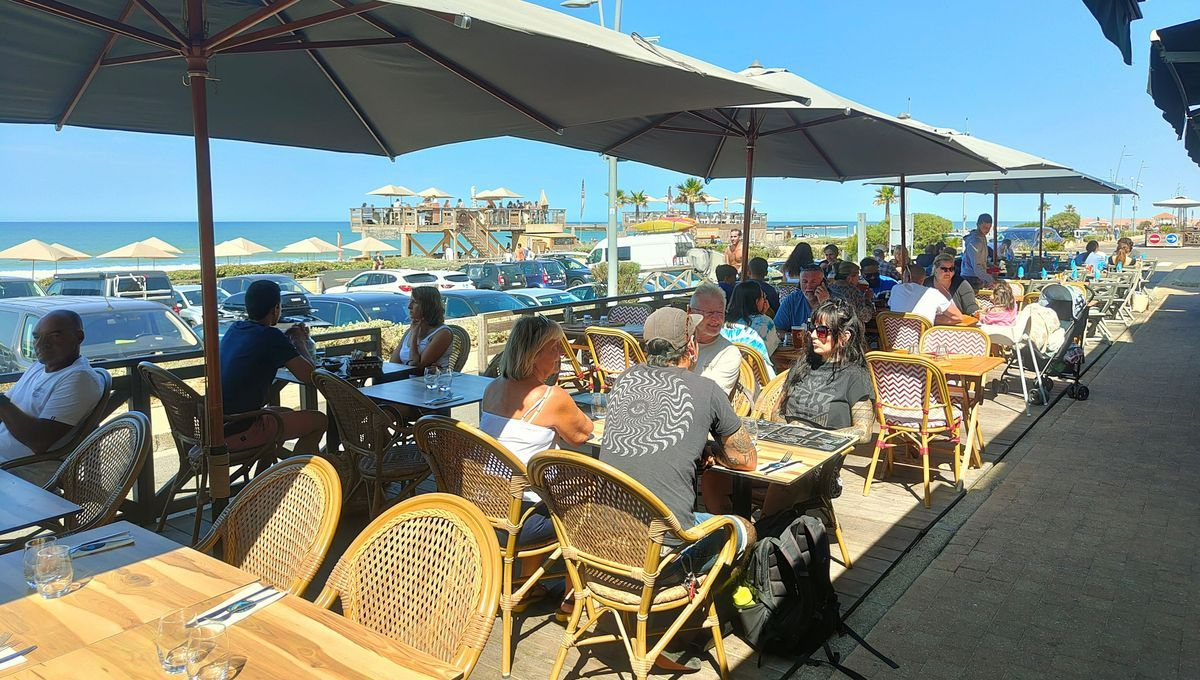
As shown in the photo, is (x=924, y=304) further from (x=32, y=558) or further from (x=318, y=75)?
(x=32, y=558)

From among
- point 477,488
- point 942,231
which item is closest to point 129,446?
A: point 477,488

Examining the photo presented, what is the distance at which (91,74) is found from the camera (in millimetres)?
3941

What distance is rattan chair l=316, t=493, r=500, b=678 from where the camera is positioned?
1.79 meters

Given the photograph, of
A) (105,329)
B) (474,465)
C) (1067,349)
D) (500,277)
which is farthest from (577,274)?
(474,465)

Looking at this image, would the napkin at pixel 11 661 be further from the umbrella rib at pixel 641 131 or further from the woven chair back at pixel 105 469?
the umbrella rib at pixel 641 131

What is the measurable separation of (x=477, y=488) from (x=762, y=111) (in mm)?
5061

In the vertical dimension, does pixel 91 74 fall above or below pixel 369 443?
above

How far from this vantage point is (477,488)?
3.08 meters

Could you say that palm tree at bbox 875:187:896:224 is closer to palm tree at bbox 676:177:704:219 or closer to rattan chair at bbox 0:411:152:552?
palm tree at bbox 676:177:704:219

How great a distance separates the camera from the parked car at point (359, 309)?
13.6 meters

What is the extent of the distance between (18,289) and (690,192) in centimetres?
5346

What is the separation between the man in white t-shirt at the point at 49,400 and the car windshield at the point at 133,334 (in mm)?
4129

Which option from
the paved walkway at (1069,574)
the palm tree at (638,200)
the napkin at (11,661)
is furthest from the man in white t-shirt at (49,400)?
the palm tree at (638,200)

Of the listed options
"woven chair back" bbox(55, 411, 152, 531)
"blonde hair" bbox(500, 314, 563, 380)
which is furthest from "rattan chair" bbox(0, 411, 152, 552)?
"blonde hair" bbox(500, 314, 563, 380)
